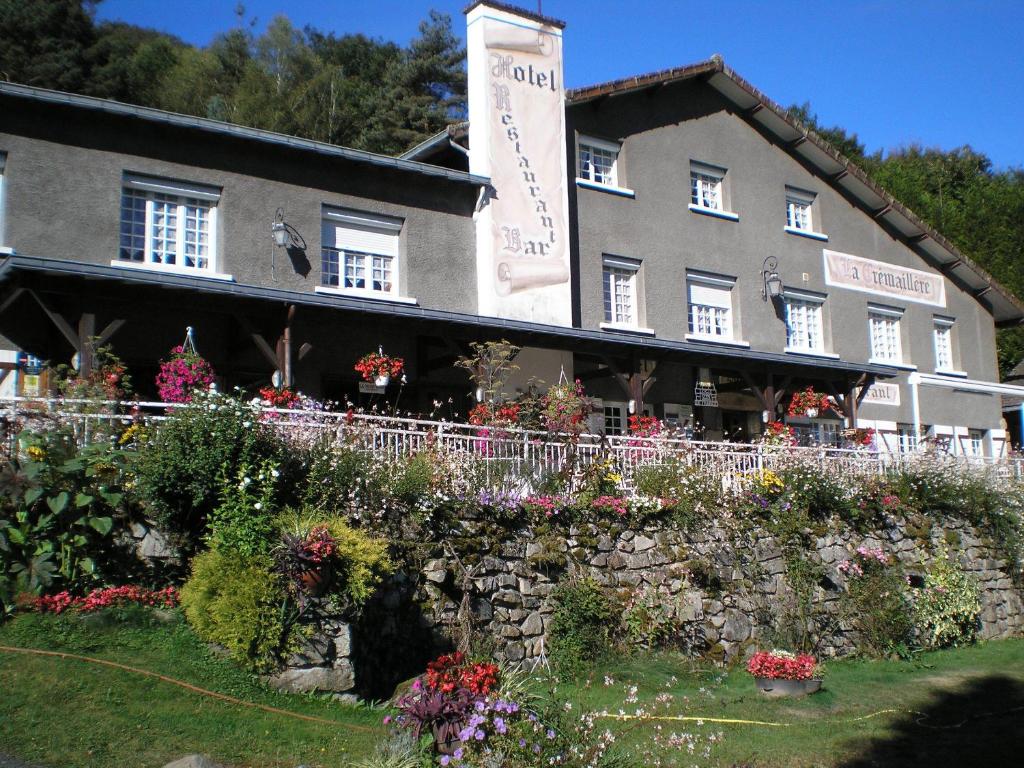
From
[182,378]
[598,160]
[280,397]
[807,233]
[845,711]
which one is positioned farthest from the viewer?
[807,233]

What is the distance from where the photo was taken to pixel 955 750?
9.15 meters

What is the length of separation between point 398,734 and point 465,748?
59 cm

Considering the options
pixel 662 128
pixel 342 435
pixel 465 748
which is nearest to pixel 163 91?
pixel 662 128

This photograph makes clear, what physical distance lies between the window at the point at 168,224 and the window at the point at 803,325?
14072 millimetres

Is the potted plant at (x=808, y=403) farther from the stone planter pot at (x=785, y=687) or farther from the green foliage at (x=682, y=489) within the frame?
the stone planter pot at (x=785, y=687)

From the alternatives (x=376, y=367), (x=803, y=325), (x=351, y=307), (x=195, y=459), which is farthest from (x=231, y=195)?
(x=803, y=325)

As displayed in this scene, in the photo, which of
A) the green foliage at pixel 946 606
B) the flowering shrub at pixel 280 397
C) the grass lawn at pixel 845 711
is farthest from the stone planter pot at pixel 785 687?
the flowering shrub at pixel 280 397

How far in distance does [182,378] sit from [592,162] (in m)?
11.6

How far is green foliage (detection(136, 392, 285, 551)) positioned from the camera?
8773 millimetres

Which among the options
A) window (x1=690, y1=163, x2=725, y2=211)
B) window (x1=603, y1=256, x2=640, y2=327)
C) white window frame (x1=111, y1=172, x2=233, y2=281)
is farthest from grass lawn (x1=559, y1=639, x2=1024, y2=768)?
window (x1=690, y1=163, x2=725, y2=211)

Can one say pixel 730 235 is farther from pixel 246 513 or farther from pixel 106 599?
pixel 106 599

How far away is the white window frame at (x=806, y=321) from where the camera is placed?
2358 cm

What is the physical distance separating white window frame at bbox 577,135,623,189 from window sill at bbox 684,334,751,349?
371cm

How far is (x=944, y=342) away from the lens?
2752 centimetres
